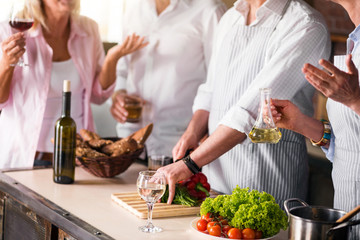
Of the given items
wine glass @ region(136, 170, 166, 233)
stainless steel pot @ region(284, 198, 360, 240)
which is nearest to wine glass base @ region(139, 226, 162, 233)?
wine glass @ region(136, 170, 166, 233)

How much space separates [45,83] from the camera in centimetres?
313

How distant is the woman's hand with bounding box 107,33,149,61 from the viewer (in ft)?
10.7


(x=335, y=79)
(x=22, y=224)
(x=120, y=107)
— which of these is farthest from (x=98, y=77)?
(x=335, y=79)

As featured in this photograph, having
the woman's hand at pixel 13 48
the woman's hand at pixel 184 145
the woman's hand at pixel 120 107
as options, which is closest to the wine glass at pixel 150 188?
the woman's hand at pixel 184 145

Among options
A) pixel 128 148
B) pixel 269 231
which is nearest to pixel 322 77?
pixel 269 231

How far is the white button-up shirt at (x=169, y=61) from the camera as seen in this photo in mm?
3287

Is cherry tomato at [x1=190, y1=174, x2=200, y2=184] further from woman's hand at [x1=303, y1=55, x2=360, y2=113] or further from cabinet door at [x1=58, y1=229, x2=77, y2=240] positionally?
woman's hand at [x1=303, y1=55, x2=360, y2=113]

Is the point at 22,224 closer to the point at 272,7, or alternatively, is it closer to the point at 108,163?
the point at 108,163

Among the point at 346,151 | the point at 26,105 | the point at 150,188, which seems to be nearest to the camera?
the point at 150,188

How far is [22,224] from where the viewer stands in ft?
7.76

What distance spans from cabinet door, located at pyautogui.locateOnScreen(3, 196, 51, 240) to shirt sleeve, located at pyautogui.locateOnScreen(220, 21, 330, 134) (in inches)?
33.7

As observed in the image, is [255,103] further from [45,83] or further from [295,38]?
[45,83]

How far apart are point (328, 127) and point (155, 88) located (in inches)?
60.8

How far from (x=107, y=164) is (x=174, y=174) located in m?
0.45
